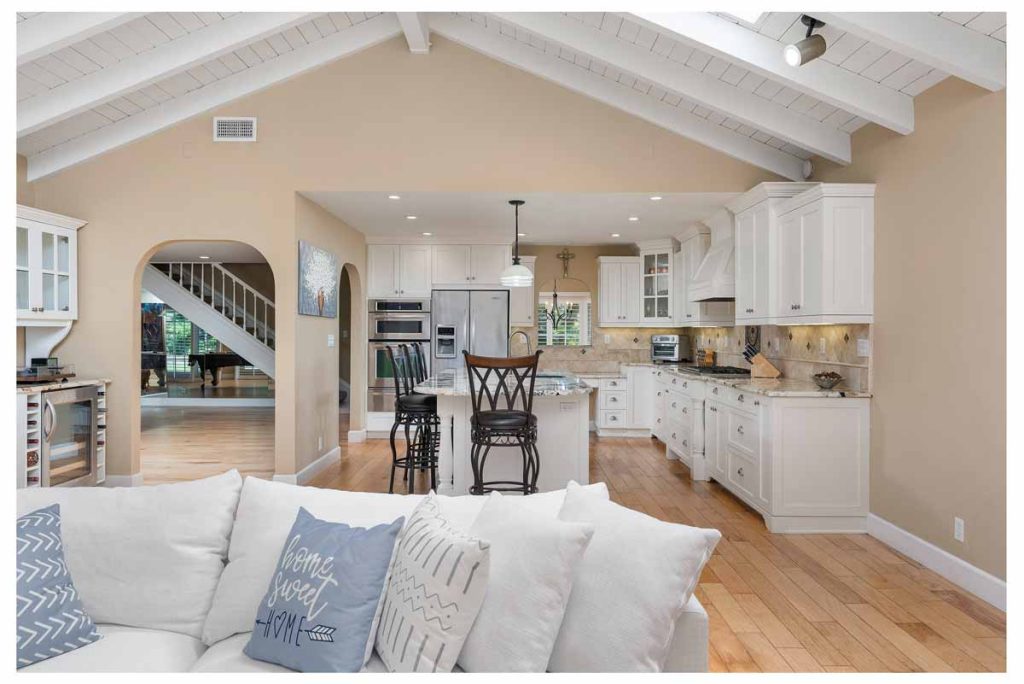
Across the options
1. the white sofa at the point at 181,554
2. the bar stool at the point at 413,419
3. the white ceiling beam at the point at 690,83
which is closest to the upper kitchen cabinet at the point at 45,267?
the bar stool at the point at 413,419

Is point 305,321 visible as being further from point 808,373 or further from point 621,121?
point 808,373

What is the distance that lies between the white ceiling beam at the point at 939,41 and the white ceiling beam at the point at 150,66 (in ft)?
11.9

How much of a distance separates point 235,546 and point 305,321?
369cm

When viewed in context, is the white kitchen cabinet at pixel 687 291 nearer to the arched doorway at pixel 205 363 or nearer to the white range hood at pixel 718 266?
the white range hood at pixel 718 266

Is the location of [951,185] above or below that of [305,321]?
above

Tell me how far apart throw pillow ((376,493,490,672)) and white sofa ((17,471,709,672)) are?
0.36 metres

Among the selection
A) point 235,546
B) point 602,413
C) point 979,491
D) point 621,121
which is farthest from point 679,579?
point 602,413

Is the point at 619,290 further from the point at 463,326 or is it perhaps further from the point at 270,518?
the point at 270,518

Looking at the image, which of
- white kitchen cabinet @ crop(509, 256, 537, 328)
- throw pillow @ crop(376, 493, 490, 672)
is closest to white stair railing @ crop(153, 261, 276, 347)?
white kitchen cabinet @ crop(509, 256, 537, 328)

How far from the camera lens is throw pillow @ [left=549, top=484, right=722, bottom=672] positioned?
4.69 ft

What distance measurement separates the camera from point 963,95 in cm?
320

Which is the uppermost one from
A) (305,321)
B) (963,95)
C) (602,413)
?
(963,95)

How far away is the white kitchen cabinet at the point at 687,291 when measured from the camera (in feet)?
20.9

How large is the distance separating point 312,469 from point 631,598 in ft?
15.1
